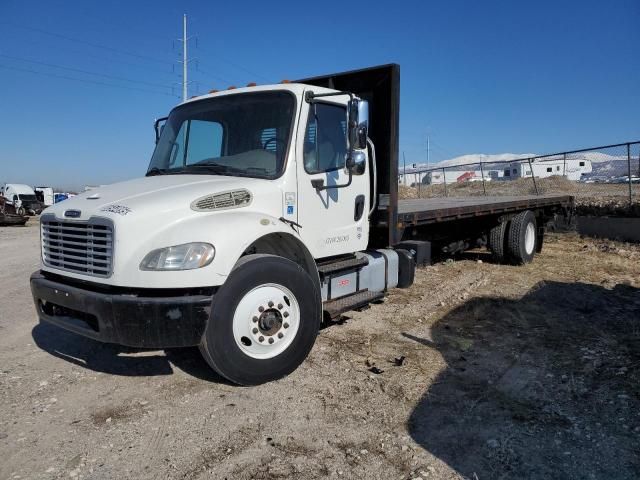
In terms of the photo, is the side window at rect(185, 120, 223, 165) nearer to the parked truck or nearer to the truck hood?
the parked truck

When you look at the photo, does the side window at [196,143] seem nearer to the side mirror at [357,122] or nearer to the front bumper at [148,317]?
the side mirror at [357,122]

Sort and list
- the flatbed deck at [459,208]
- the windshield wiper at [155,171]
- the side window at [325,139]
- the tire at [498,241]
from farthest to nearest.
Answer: the tire at [498,241], the flatbed deck at [459,208], the windshield wiper at [155,171], the side window at [325,139]

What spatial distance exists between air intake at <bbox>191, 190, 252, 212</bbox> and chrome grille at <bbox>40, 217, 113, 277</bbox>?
670mm

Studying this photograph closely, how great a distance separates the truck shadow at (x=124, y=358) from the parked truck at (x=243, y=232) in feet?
2.34

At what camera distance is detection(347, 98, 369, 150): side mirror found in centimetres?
463

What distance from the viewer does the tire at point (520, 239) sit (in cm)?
951

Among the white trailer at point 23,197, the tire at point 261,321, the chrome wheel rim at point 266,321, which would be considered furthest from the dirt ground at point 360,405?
the white trailer at point 23,197

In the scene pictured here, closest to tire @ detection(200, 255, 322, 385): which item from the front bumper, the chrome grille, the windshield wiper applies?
the front bumper

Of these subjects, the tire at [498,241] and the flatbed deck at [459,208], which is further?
the tire at [498,241]

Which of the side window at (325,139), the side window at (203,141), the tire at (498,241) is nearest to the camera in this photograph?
the side window at (325,139)

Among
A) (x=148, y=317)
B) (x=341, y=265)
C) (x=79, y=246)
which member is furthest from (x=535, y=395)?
(x=79, y=246)

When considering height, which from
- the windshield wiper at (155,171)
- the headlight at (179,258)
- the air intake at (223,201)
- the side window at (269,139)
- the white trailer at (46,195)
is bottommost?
the headlight at (179,258)

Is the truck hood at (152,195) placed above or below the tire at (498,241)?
above

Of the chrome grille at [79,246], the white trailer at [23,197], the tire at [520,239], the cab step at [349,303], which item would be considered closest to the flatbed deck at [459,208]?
the tire at [520,239]
